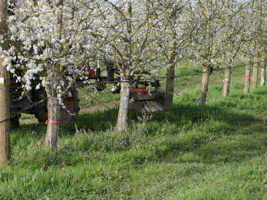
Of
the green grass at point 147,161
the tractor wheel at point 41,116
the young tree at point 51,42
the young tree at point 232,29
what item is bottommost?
the green grass at point 147,161

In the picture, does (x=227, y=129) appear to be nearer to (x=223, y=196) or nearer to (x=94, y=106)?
(x=223, y=196)

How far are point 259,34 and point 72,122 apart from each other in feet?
21.9

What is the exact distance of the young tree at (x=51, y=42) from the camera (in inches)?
163

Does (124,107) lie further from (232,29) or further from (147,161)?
(232,29)

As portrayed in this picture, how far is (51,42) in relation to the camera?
4.39 m

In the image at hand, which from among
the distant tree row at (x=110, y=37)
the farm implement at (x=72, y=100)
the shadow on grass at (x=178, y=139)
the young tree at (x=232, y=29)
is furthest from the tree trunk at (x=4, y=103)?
the young tree at (x=232, y=29)

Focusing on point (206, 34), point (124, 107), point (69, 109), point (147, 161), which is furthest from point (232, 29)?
point (147, 161)

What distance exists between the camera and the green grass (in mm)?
4204

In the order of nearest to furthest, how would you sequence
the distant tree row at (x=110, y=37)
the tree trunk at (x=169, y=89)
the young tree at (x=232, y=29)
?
the distant tree row at (x=110, y=37) < the tree trunk at (x=169, y=89) < the young tree at (x=232, y=29)

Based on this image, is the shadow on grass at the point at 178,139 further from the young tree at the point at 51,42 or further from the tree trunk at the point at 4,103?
the young tree at the point at 51,42

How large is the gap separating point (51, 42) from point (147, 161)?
2590mm

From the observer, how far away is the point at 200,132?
742 cm

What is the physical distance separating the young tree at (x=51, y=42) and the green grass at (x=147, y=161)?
0.64m

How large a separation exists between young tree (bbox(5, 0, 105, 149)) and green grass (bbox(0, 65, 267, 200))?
2.09 ft
